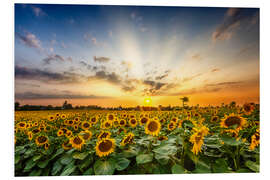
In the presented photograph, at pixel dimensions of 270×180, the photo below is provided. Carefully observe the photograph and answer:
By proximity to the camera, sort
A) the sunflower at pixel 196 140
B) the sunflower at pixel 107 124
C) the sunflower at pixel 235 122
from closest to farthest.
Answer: the sunflower at pixel 196 140 → the sunflower at pixel 235 122 → the sunflower at pixel 107 124

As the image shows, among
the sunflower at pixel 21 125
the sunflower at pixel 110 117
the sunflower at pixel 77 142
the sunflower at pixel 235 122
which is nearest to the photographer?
the sunflower at pixel 235 122

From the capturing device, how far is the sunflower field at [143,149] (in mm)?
1749

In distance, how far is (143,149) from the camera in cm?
195

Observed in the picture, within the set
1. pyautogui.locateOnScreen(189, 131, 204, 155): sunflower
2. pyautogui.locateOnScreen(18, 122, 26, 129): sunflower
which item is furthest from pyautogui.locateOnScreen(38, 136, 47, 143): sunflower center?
pyautogui.locateOnScreen(189, 131, 204, 155): sunflower

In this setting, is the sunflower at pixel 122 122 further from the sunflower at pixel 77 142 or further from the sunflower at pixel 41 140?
the sunflower at pixel 41 140

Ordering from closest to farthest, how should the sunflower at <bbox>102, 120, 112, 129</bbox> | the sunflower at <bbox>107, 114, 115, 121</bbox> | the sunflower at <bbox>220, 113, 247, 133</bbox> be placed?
the sunflower at <bbox>220, 113, 247, 133</bbox>, the sunflower at <bbox>102, 120, 112, 129</bbox>, the sunflower at <bbox>107, 114, 115, 121</bbox>

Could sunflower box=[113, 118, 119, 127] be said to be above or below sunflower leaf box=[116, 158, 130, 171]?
above

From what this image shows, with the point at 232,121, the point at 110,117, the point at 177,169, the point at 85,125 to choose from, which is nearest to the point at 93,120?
the point at 85,125

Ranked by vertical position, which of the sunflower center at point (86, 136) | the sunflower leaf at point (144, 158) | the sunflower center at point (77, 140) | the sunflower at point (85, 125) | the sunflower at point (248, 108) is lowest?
the sunflower leaf at point (144, 158)

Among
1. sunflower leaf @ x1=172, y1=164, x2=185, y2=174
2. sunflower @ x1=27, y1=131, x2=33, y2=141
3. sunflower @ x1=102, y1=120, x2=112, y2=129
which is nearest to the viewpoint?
sunflower leaf @ x1=172, y1=164, x2=185, y2=174

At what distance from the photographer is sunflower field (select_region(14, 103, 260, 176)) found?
175 centimetres

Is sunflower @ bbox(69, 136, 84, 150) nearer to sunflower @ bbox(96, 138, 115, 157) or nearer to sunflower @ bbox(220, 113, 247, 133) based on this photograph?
sunflower @ bbox(96, 138, 115, 157)

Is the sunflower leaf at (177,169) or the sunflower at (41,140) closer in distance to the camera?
the sunflower leaf at (177,169)

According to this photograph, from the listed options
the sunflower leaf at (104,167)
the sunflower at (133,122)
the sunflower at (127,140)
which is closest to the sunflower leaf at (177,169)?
the sunflower at (127,140)
